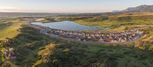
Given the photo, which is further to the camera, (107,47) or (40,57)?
(107,47)

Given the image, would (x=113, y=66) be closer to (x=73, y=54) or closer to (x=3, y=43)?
(x=73, y=54)

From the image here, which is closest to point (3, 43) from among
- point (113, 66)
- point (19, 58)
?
point (19, 58)

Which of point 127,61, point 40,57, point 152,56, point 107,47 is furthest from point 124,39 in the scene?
point 40,57

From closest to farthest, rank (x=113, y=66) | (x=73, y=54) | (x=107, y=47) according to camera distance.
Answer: (x=113, y=66) < (x=73, y=54) < (x=107, y=47)

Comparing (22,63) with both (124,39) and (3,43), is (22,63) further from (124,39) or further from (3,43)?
(124,39)

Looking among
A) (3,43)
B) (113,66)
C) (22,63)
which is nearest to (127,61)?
(113,66)

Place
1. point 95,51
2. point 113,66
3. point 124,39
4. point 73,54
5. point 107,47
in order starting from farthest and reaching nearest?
point 124,39, point 107,47, point 95,51, point 73,54, point 113,66

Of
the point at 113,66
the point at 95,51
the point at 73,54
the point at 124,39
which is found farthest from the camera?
the point at 124,39

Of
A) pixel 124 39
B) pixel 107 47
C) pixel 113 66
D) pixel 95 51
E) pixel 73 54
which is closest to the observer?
pixel 113 66

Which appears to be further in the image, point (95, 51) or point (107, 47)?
point (107, 47)
